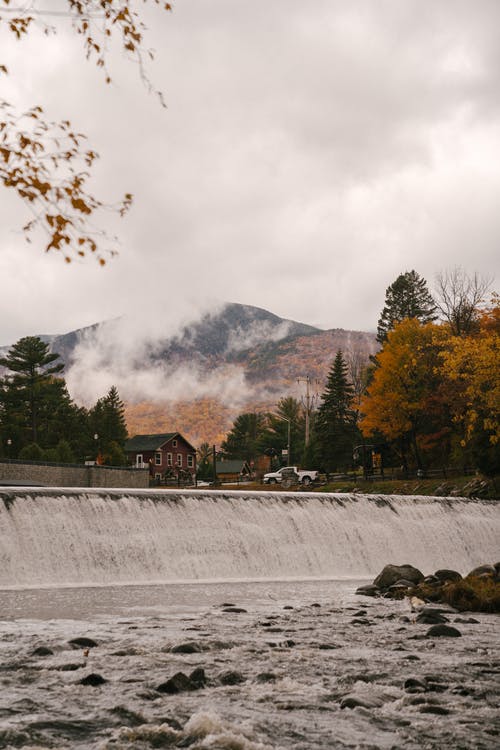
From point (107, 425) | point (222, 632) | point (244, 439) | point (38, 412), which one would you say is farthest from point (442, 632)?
point (244, 439)

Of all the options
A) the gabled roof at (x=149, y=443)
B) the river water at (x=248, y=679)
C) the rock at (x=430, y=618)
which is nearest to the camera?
the river water at (x=248, y=679)

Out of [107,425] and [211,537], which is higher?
[107,425]

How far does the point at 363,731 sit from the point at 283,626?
5.78 meters

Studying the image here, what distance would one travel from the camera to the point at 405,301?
74188mm

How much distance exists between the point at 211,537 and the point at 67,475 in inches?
1019

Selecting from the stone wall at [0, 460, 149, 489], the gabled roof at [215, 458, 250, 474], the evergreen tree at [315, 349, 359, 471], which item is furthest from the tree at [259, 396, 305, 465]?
the stone wall at [0, 460, 149, 489]

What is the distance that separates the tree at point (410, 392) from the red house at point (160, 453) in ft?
138

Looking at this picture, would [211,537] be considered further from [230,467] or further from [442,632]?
[230,467]

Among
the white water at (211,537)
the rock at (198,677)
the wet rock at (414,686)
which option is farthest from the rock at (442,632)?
the white water at (211,537)

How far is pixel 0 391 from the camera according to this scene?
7669 centimetres

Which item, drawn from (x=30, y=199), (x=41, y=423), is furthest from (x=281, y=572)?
(x=41, y=423)

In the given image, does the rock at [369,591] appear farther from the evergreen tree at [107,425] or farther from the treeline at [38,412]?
the evergreen tree at [107,425]

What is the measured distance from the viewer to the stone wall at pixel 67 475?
41.2 meters

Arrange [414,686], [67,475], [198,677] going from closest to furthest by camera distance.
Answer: [414,686] → [198,677] → [67,475]
